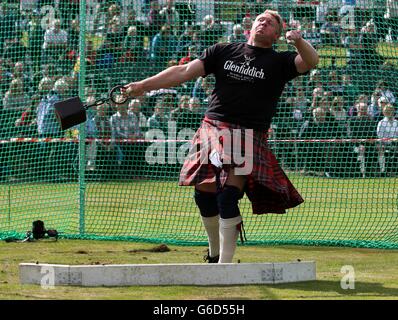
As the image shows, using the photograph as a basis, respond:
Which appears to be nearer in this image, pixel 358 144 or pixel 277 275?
pixel 277 275

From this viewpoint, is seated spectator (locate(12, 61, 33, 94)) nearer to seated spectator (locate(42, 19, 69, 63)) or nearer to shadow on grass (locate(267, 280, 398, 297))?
seated spectator (locate(42, 19, 69, 63))

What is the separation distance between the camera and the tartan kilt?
584cm

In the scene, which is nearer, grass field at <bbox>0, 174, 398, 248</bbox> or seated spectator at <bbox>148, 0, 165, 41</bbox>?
grass field at <bbox>0, 174, 398, 248</bbox>

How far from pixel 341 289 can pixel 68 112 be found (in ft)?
6.46

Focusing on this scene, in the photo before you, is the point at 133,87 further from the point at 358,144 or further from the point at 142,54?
the point at 358,144

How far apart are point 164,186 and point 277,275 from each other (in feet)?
17.1

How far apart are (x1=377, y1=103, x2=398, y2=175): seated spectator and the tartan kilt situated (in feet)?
13.9

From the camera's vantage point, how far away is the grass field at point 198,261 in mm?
5145

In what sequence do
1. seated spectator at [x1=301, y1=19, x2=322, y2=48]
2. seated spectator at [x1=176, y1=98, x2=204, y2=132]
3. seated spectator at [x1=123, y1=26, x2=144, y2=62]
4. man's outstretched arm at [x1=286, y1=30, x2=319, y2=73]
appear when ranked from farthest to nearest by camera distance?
seated spectator at [x1=176, y1=98, x2=204, y2=132], seated spectator at [x1=301, y1=19, x2=322, y2=48], seated spectator at [x1=123, y1=26, x2=144, y2=62], man's outstretched arm at [x1=286, y1=30, x2=319, y2=73]

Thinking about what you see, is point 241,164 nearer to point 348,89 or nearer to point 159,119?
point 348,89

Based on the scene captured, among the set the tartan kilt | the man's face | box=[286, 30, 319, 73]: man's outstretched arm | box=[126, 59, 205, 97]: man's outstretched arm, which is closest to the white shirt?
box=[126, 59, 205, 97]: man's outstretched arm

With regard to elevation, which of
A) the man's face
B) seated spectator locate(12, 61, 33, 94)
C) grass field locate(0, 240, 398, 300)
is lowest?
grass field locate(0, 240, 398, 300)

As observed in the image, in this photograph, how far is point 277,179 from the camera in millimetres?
6004
